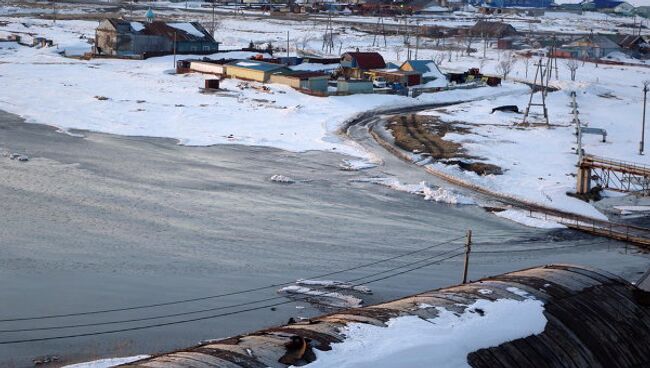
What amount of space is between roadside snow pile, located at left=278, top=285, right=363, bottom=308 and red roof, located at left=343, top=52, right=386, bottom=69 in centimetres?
3293

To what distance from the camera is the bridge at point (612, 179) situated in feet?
74.8

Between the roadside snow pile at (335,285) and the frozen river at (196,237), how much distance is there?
0.26m

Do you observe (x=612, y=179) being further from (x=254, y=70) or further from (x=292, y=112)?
(x=254, y=70)

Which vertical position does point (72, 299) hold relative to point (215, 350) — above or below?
below

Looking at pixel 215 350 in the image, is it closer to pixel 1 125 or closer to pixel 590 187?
pixel 590 187

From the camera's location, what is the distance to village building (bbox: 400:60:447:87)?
45875 millimetres

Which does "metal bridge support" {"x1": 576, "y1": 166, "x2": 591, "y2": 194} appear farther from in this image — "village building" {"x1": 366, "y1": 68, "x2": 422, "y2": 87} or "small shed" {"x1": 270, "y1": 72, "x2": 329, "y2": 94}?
"village building" {"x1": 366, "y1": 68, "x2": 422, "y2": 87}

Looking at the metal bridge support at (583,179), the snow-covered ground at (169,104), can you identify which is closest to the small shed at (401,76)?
the snow-covered ground at (169,104)

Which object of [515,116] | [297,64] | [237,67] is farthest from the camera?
[297,64]

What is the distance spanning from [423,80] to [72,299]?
3329 centimetres

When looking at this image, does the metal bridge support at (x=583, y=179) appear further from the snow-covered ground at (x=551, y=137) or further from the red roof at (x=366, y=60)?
the red roof at (x=366, y=60)

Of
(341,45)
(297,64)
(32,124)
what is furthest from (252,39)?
(32,124)

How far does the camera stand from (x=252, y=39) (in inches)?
2685

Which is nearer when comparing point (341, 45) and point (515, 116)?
point (515, 116)
